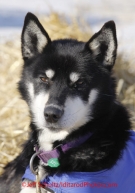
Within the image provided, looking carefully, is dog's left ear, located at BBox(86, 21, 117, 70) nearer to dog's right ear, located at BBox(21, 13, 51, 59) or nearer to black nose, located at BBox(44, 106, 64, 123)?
dog's right ear, located at BBox(21, 13, 51, 59)

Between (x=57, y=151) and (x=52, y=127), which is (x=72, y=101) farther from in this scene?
(x=57, y=151)

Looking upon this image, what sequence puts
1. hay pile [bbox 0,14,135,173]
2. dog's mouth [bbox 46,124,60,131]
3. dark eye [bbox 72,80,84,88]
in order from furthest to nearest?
hay pile [bbox 0,14,135,173] → dark eye [bbox 72,80,84,88] → dog's mouth [bbox 46,124,60,131]

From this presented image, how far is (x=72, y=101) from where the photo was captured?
3.01m

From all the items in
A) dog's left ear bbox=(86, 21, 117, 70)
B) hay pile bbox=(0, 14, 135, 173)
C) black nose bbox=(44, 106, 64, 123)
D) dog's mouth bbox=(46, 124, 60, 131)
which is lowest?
hay pile bbox=(0, 14, 135, 173)

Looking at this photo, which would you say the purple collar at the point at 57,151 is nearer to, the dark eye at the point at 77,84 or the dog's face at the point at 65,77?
the dog's face at the point at 65,77

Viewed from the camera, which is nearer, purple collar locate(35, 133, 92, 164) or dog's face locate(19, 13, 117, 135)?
dog's face locate(19, 13, 117, 135)

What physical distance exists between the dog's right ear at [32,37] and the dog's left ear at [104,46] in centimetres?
32

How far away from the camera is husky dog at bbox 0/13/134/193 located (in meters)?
3.03

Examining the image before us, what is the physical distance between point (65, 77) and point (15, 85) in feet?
9.15

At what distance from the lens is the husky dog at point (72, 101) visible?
3.03m

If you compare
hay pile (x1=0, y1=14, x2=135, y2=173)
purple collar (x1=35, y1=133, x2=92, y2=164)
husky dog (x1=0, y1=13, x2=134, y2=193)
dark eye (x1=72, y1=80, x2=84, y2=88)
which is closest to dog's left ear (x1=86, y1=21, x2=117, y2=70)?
husky dog (x1=0, y1=13, x2=134, y2=193)

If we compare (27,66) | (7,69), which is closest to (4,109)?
(7,69)

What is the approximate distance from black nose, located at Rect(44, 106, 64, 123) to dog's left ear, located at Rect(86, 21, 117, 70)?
57 cm

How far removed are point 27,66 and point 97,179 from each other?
0.94m
